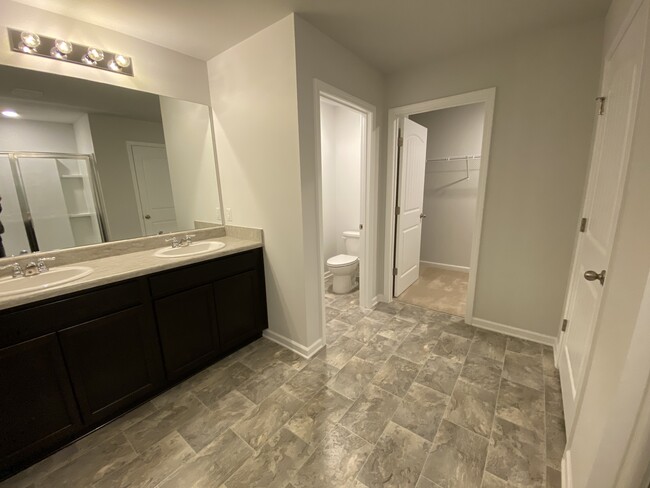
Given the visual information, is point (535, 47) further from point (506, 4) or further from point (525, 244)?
point (525, 244)

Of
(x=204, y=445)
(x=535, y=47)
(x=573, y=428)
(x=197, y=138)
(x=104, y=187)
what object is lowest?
(x=204, y=445)

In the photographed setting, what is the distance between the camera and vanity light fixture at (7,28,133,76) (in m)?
1.48

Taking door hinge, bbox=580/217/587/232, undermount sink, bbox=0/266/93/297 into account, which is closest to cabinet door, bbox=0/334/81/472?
undermount sink, bbox=0/266/93/297

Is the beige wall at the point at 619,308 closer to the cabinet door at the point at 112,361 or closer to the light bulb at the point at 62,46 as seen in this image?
the cabinet door at the point at 112,361

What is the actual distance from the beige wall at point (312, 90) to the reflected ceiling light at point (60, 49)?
4.48 ft

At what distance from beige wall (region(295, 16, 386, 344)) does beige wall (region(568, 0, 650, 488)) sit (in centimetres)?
154

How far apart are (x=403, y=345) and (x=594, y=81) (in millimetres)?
2283

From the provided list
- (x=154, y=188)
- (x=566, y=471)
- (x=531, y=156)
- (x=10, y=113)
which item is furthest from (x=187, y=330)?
(x=531, y=156)

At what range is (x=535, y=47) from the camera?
1896 mm

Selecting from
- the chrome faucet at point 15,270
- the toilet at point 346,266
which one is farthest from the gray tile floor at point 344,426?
the toilet at point 346,266

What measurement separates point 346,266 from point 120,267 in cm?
220

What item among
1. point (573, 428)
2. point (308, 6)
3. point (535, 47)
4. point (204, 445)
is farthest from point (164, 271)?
point (535, 47)

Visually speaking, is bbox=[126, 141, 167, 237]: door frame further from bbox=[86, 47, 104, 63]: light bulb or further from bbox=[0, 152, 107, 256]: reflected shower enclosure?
bbox=[86, 47, 104, 63]: light bulb

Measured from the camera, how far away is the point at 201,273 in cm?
185
